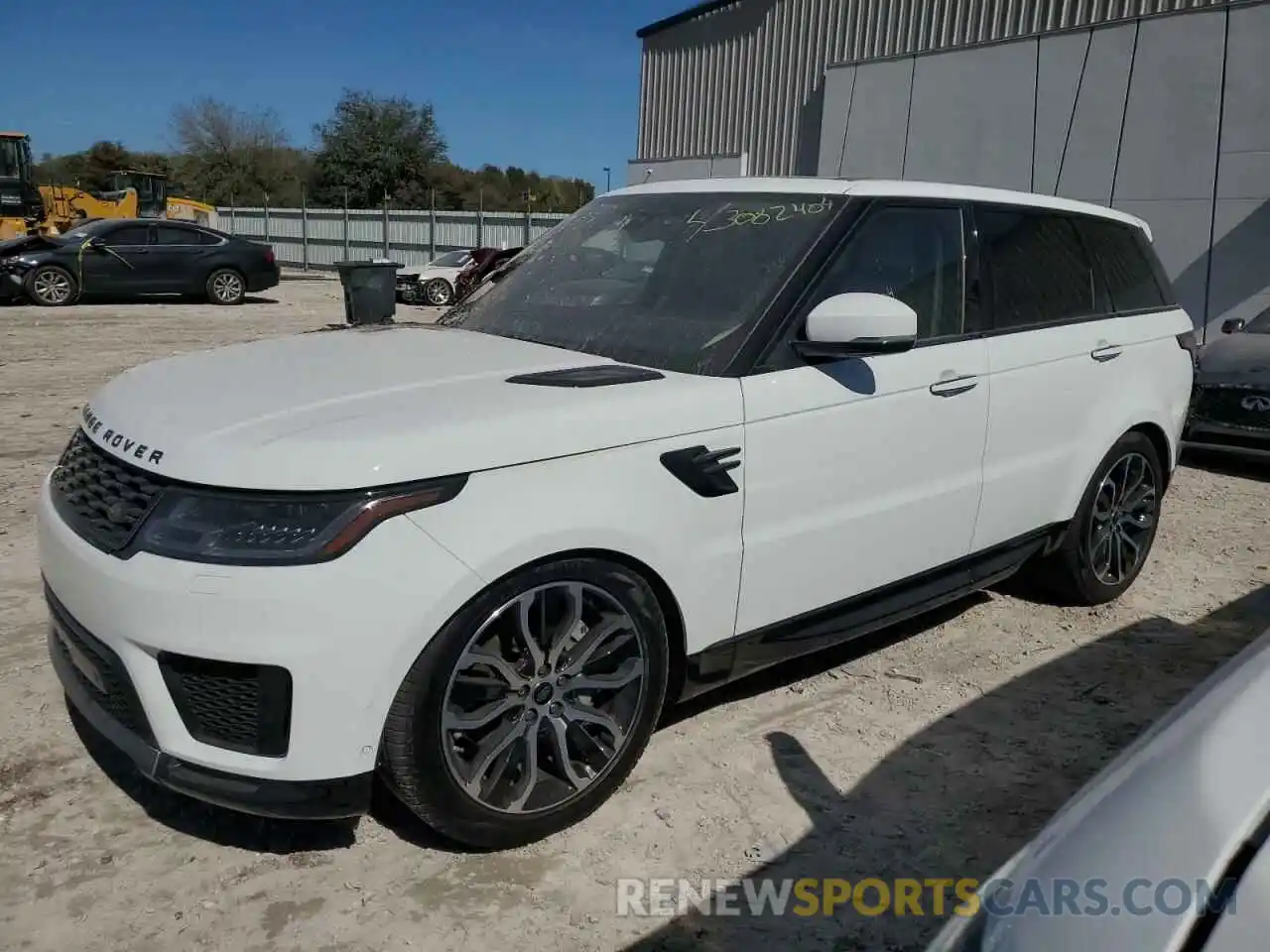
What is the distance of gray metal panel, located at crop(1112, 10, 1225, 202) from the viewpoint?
10.8 metres

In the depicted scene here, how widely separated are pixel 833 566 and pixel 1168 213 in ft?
32.8

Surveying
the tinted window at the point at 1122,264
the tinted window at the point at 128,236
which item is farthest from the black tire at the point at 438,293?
the tinted window at the point at 1122,264

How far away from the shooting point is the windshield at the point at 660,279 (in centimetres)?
325

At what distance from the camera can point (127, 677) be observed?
2451 millimetres

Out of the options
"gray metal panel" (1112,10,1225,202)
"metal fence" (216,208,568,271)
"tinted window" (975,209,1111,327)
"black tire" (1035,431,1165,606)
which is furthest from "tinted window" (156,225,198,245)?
"black tire" (1035,431,1165,606)

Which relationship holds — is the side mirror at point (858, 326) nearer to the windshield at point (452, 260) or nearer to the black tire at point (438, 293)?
the black tire at point (438, 293)

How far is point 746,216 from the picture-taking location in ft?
11.8

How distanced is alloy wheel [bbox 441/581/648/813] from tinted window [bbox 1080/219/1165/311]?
117 inches

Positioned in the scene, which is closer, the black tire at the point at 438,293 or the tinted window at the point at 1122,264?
the tinted window at the point at 1122,264

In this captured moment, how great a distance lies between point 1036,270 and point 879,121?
11.5 meters

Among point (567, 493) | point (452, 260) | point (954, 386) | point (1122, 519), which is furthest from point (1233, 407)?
point (452, 260)

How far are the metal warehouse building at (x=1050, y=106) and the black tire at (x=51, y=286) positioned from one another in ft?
37.7

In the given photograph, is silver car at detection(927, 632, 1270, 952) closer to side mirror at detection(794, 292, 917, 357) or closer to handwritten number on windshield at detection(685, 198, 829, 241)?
side mirror at detection(794, 292, 917, 357)

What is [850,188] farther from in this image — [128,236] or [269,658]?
[128,236]
